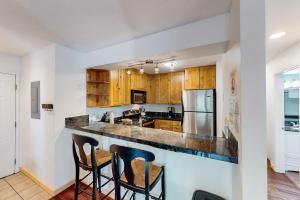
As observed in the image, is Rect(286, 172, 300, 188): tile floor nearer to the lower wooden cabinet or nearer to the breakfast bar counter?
the lower wooden cabinet

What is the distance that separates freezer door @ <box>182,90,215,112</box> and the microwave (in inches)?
49.6

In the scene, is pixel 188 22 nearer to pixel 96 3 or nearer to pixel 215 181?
pixel 96 3

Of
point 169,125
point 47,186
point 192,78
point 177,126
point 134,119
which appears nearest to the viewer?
point 47,186

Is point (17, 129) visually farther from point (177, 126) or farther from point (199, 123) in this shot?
point (199, 123)

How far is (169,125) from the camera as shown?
415 centimetres

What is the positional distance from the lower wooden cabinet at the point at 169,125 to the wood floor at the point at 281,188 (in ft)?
6.74

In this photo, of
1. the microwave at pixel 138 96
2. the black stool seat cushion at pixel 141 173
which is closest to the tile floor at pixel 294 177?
the black stool seat cushion at pixel 141 173

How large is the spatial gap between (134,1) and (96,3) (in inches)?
14.5

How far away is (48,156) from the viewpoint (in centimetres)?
243

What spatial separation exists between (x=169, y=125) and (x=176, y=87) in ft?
3.76

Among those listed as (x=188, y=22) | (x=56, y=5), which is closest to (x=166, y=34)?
(x=188, y=22)

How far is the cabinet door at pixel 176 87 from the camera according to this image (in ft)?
13.9

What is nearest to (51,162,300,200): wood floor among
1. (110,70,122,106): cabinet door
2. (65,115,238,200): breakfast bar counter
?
(65,115,238,200): breakfast bar counter

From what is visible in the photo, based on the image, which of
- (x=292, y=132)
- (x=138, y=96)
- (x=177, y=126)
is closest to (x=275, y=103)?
(x=292, y=132)
